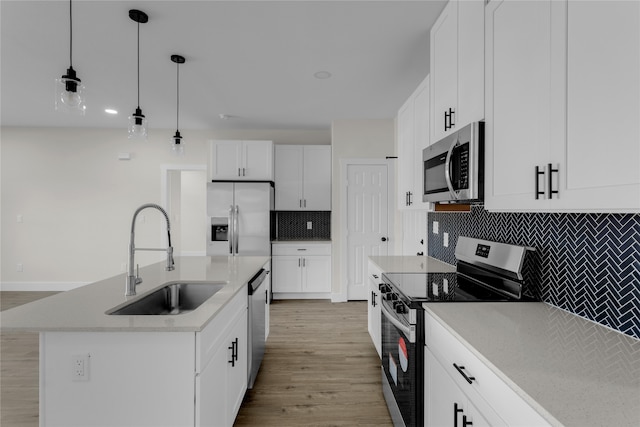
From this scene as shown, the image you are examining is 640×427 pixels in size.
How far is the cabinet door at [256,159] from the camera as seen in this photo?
4.77 m

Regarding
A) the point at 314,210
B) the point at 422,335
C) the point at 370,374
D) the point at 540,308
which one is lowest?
the point at 370,374

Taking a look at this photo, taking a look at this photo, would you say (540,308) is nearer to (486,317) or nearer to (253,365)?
(486,317)

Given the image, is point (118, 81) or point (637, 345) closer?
point (637, 345)

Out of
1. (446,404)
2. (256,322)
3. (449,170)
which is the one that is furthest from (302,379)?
(449,170)

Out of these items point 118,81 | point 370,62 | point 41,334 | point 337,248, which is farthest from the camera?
point 337,248

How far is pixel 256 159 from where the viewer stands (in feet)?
15.7

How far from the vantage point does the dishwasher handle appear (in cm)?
226

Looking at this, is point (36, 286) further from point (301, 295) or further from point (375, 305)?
point (375, 305)

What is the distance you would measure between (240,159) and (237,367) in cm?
339

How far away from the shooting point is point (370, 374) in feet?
8.48

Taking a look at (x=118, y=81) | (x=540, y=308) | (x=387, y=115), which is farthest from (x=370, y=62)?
(x=118, y=81)

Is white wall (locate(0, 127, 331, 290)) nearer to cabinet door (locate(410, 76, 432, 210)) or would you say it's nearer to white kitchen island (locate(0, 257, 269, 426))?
cabinet door (locate(410, 76, 432, 210))

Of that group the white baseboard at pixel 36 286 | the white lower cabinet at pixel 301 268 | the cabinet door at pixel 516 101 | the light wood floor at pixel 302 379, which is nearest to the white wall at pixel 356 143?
the white lower cabinet at pixel 301 268

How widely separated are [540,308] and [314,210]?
376 centimetres
